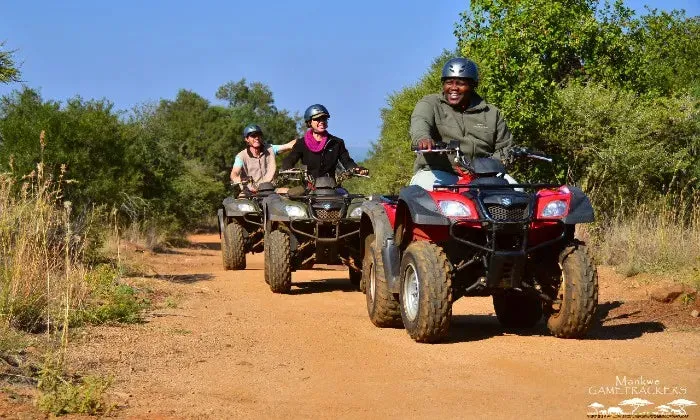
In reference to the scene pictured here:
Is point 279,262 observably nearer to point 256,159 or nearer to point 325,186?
point 325,186

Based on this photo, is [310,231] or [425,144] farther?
[310,231]

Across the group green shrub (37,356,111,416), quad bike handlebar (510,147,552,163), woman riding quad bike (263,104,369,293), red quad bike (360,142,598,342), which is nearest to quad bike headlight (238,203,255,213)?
woman riding quad bike (263,104,369,293)

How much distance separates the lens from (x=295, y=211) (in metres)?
13.7

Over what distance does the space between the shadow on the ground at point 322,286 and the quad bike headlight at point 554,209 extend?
5823 millimetres

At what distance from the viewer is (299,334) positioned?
9664 millimetres

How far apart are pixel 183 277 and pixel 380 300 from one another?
6.89 metres

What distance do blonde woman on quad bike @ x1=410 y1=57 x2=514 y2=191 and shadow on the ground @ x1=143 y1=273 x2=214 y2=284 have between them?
20.7ft

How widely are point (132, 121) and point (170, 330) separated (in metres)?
22.8

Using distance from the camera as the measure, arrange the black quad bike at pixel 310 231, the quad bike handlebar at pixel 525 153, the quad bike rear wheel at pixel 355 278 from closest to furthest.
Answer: the quad bike handlebar at pixel 525 153
the black quad bike at pixel 310 231
the quad bike rear wheel at pixel 355 278

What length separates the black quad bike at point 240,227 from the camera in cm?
1662

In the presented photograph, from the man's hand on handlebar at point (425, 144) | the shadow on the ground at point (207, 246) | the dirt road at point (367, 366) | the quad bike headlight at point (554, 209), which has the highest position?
the man's hand on handlebar at point (425, 144)

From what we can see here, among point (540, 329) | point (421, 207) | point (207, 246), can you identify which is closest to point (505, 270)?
point (421, 207)

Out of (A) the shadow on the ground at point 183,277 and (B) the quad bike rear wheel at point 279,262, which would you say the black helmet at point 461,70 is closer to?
(B) the quad bike rear wheel at point 279,262

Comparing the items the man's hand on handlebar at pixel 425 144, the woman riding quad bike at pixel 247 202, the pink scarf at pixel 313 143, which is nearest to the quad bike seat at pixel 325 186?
the pink scarf at pixel 313 143
